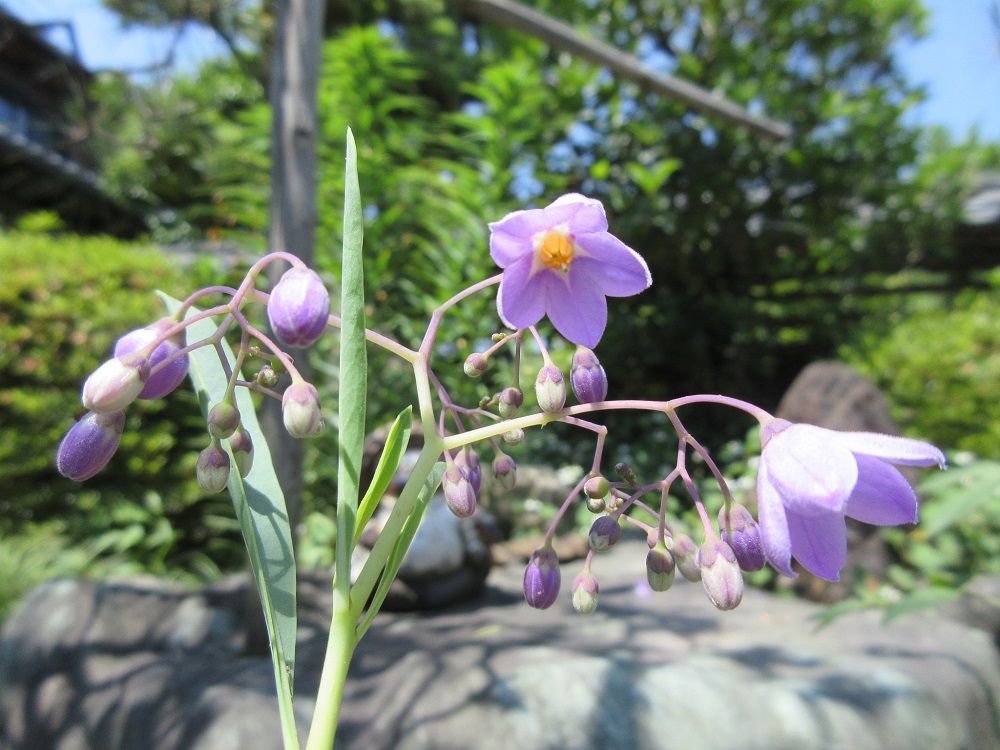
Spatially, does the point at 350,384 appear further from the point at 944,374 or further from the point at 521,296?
the point at 944,374

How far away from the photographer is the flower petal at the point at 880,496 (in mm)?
527

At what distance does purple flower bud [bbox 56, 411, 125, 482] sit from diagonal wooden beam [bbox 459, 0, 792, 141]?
2.69 m

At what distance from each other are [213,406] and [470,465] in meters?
0.24

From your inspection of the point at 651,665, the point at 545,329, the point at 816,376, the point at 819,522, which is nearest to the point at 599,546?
the point at 819,522

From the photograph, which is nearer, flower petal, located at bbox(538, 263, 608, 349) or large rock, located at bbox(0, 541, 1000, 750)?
flower petal, located at bbox(538, 263, 608, 349)

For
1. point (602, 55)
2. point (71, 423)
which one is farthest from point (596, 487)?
point (71, 423)

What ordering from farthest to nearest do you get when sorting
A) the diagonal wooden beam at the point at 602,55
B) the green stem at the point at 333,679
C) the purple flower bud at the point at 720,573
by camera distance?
the diagonal wooden beam at the point at 602,55, the purple flower bud at the point at 720,573, the green stem at the point at 333,679

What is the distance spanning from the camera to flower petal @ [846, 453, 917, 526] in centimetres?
53

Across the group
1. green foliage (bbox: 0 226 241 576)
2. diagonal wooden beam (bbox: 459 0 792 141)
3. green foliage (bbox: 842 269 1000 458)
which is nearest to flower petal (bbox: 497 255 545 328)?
diagonal wooden beam (bbox: 459 0 792 141)

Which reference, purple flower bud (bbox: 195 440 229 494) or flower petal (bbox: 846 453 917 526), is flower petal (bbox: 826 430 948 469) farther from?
purple flower bud (bbox: 195 440 229 494)

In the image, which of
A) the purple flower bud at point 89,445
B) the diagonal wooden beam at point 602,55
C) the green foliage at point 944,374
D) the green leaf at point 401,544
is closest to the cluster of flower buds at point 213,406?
the purple flower bud at point 89,445

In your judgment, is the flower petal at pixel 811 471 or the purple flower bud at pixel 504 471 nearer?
the flower petal at pixel 811 471

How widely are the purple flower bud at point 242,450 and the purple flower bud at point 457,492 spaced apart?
17cm

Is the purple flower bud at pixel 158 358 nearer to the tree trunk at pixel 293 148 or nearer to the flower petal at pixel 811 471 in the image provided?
the flower petal at pixel 811 471
